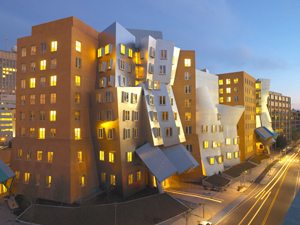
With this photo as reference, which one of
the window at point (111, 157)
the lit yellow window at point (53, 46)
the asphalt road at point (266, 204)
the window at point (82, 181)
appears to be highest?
the lit yellow window at point (53, 46)

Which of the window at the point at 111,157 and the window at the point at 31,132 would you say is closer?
the window at the point at 111,157

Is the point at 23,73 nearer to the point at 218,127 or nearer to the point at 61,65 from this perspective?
the point at 61,65

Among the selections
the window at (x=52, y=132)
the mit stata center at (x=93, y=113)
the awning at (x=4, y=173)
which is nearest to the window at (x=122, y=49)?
the mit stata center at (x=93, y=113)

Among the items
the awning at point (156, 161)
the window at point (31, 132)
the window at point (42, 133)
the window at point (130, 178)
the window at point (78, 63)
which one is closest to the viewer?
Result: the awning at point (156, 161)

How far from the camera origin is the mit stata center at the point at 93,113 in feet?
126

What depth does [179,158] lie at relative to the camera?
44.6 m

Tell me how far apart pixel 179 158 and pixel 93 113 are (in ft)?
69.5

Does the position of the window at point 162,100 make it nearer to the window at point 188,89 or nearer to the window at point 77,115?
the window at point 188,89

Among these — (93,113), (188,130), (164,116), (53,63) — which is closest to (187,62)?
(164,116)

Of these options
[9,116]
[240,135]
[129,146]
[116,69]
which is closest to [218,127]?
[240,135]

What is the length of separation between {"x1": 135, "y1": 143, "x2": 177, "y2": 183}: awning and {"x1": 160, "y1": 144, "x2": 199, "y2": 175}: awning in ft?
8.06

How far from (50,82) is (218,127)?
44212 millimetres

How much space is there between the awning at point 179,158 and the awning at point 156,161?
2.46 metres

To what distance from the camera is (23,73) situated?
4344cm
